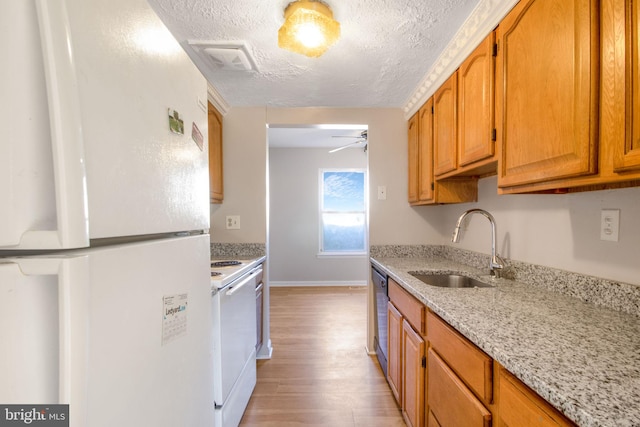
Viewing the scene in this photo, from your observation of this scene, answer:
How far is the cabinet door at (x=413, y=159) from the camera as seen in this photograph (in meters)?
2.24

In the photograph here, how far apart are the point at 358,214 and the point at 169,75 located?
4378 millimetres

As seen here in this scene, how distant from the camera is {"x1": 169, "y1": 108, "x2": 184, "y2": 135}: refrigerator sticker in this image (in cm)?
71

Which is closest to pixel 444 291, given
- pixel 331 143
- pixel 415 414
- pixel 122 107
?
pixel 415 414

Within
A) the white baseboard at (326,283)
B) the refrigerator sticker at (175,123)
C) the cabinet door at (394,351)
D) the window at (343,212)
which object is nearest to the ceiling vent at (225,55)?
the refrigerator sticker at (175,123)

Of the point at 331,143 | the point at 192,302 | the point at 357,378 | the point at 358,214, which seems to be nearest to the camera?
the point at 192,302

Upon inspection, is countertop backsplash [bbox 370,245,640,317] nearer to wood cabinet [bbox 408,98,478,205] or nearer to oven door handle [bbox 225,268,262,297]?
wood cabinet [bbox 408,98,478,205]

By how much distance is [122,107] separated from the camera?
0.53 m

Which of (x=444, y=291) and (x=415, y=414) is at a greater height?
(x=444, y=291)

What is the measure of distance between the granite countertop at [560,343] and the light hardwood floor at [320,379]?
1068 mm

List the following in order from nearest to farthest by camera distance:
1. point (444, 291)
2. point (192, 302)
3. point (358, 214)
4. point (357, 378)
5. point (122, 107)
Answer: point (122, 107) → point (192, 302) → point (444, 291) → point (357, 378) → point (358, 214)

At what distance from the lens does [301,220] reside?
4750 mm

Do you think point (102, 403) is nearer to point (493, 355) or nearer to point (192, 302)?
point (192, 302)

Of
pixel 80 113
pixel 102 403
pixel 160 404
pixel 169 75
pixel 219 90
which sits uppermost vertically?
pixel 219 90

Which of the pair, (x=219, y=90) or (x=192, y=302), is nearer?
(x=192, y=302)
